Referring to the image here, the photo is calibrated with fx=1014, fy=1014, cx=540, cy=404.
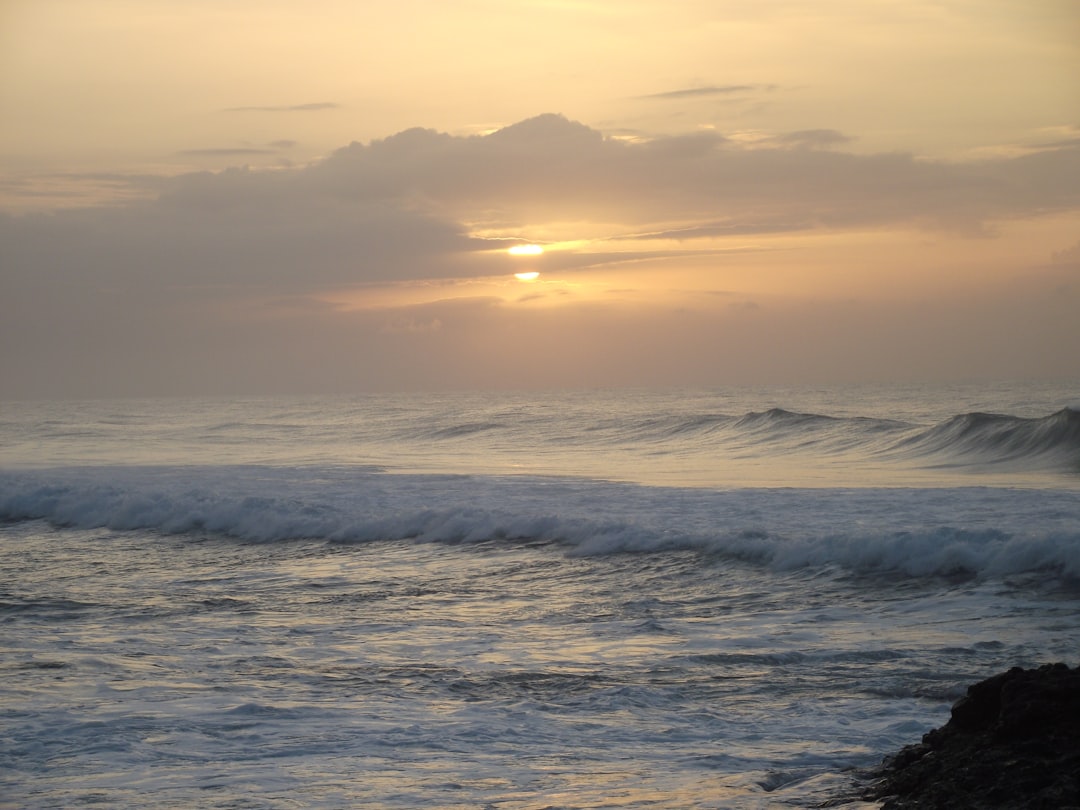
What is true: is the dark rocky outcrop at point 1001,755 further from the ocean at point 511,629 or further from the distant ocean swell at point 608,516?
the distant ocean swell at point 608,516

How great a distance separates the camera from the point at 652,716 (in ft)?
22.7

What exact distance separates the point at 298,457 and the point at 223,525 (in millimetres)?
14514

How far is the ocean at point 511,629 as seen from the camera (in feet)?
19.5

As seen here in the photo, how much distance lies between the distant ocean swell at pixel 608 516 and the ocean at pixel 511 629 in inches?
3.0

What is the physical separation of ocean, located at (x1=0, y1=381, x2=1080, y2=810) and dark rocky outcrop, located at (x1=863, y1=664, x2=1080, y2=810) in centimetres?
46

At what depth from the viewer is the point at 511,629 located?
32.3 feet

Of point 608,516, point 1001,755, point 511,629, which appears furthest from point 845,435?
point 1001,755

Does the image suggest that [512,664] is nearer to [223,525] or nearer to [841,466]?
[223,525]

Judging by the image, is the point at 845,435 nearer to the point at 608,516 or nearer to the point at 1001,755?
the point at 608,516

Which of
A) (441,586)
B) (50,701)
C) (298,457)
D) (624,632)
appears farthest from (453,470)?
(50,701)

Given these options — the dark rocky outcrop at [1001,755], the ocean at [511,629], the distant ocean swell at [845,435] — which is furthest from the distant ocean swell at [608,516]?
the distant ocean swell at [845,435]

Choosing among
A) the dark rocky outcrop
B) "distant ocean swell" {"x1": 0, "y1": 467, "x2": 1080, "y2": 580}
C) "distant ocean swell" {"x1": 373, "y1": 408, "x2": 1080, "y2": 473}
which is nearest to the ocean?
"distant ocean swell" {"x1": 0, "y1": 467, "x2": 1080, "y2": 580}

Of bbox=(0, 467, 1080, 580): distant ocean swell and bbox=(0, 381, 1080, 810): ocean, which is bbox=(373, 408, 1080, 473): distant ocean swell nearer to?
bbox=(0, 381, 1080, 810): ocean

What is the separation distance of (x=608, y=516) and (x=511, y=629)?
673cm
